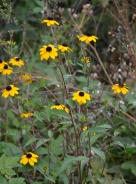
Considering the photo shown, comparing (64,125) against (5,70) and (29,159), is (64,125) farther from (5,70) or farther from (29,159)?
(5,70)

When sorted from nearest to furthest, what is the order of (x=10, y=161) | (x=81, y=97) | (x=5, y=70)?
(x=81, y=97), (x=10, y=161), (x=5, y=70)

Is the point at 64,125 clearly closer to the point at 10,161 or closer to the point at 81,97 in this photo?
the point at 81,97

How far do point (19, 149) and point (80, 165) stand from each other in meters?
0.54

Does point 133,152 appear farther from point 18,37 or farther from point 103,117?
point 18,37

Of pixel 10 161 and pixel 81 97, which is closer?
pixel 81 97

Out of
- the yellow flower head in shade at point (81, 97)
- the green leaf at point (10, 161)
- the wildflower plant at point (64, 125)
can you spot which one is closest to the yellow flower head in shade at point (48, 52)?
the wildflower plant at point (64, 125)

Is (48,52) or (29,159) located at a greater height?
(48,52)

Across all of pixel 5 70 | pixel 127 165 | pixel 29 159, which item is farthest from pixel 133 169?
pixel 5 70

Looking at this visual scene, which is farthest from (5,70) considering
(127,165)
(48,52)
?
(127,165)

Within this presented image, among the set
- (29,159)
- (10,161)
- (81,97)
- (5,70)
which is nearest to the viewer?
(81,97)

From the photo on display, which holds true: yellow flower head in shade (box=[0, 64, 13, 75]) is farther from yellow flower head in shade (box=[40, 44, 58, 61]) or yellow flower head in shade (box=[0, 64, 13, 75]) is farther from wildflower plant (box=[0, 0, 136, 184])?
yellow flower head in shade (box=[40, 44, 58, 61])

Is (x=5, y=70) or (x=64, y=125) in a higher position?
(x=5, y=70)

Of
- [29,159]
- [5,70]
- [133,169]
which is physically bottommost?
[133,169]

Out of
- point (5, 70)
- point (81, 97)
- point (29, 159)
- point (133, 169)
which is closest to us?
point (81, 97)
